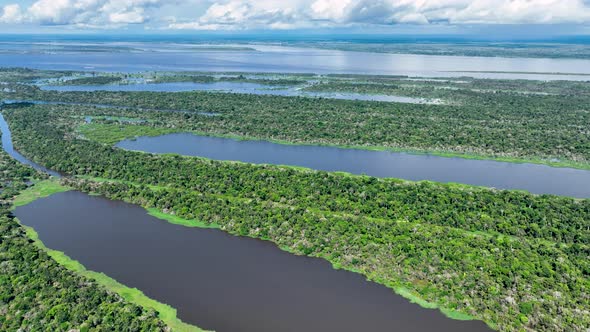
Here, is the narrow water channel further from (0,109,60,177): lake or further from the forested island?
(0,109,60,177): lake

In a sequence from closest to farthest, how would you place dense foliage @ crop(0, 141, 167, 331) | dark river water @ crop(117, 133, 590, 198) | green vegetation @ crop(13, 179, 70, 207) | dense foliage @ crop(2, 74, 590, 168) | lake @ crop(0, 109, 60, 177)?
dense foliage @ crop(0, 141, 167, 331)
green vegetation @ crop(13, 179, 70, 207)
dark river water @ crop(117, 133, 590, 198)
lake @ crop(0, 109, 60, 177)
dense foliage @ crop(2, 74, 590, 168)

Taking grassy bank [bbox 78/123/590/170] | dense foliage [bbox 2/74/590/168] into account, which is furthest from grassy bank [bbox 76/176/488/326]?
dense foliage [bbox 2/74/590/168]

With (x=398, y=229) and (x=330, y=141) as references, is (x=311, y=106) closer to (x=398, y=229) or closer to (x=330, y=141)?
(x=330, y=141)

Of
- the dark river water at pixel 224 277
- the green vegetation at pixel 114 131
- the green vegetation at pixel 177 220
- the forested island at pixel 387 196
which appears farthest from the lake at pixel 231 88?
the dark river water at pixel 224 277

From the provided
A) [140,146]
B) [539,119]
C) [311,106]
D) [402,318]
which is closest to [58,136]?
[140,146]

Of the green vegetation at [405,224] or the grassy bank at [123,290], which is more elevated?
the green vegetation at [405,224]

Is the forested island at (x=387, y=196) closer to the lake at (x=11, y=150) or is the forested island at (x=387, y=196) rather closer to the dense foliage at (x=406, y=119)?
the dense foliage at (x=406, y=119)
